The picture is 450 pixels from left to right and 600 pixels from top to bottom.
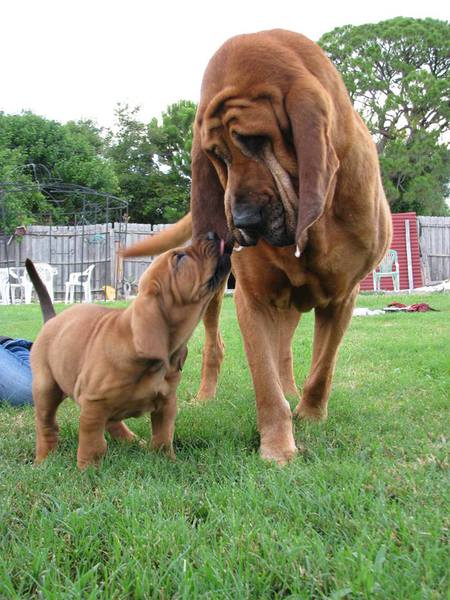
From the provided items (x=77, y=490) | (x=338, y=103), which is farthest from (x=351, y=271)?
(x=77, y=490)

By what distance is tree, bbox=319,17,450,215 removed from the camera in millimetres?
33375

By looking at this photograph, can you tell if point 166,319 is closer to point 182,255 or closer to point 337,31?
point 182,255

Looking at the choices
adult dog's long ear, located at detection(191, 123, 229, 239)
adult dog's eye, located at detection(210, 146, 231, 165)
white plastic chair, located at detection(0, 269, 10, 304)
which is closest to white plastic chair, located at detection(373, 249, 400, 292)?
white plastic chair, located at detection(0, 269, 10, 304)

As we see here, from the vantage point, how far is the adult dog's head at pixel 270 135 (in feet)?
9.12

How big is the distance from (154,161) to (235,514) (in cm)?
3925

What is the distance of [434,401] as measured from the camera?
449 centimetres

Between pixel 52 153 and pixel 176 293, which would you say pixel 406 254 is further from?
pixel 176 293

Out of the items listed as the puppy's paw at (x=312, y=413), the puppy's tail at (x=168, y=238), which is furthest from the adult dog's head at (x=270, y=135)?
the puppy's paw at (x=312, y=413)

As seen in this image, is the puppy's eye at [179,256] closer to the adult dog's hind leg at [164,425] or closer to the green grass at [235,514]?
the adult dog's hind leg at [164,425]

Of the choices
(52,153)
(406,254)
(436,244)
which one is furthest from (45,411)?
(52,153)

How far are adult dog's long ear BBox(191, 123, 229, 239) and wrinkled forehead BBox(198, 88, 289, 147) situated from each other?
0.55m

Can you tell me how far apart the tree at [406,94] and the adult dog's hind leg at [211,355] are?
1144 inches

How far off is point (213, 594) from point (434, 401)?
3068mm

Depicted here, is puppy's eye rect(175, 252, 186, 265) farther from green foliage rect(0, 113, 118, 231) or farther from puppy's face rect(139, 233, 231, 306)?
green foliage rect(0, 113, 118, 231)
